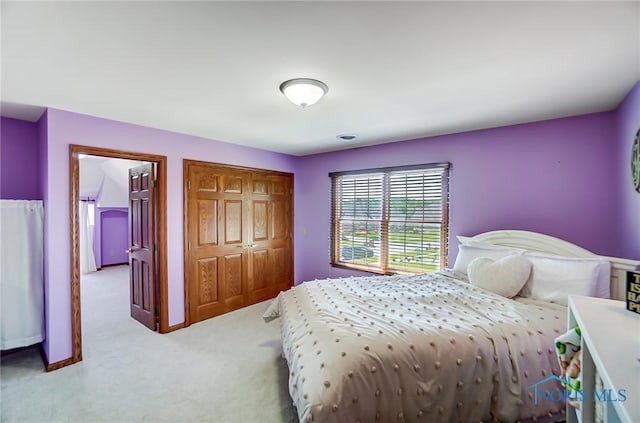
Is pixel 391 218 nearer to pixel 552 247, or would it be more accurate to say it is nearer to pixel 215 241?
pixel 552 247

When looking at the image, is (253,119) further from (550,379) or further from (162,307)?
(550,379)

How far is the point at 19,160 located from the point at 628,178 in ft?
18.5

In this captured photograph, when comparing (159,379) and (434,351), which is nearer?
(434,351)

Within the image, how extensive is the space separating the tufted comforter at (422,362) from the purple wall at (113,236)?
23.2 feet

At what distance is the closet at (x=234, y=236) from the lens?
11.8 feet

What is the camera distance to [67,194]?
2.60 m

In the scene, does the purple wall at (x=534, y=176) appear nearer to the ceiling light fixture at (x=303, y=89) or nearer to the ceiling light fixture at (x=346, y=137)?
the ceiling light fixture at (x=346, y=137)

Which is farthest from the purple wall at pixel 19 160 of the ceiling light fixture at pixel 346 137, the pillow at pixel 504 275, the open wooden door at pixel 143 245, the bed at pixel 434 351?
the pillow at pixel 504 275

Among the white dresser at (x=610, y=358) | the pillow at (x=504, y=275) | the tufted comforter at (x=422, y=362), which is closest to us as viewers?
the white dresser at (x=610, y=358)

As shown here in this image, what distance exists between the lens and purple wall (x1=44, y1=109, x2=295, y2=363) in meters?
2.52

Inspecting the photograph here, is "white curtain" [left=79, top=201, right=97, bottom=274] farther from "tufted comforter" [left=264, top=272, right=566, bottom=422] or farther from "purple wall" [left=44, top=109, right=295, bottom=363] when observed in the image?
"tufted comforter" [left=264, top=272, right=566, bottom=422]

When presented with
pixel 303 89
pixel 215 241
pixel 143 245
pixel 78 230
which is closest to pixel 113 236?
pixel 143 245

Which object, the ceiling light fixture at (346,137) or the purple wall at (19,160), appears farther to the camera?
the ceiling light fixture at (346,137)

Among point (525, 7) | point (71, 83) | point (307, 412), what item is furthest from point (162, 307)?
point (525, 7)
